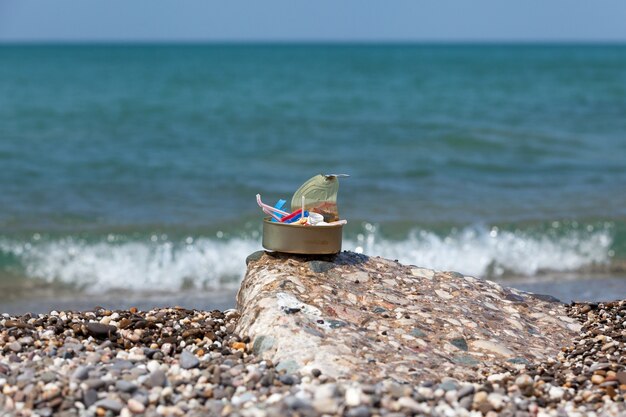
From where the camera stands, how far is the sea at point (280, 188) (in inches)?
442

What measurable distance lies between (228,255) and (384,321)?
20.5ft

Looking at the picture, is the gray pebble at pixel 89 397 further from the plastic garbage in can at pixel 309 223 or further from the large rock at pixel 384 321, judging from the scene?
the plastic garbage in can at pixel 309 223

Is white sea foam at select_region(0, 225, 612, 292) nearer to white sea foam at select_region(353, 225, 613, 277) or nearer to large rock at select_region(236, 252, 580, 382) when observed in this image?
white sea foam at select_region(353, 225, 613, 277)

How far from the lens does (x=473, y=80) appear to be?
44.9 meters

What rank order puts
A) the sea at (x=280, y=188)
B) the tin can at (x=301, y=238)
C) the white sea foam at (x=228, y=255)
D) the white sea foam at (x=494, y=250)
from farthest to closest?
the white sea foam at (x=494, y=250) < the sea at (x=280, y=188) < the white sea foam at (x=228, y=255) < the tin can at (x=301, y=238)

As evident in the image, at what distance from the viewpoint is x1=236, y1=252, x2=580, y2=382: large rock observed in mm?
4988

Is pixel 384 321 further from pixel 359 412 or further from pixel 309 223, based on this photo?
pixel 359 412

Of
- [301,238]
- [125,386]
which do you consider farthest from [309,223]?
[125,386]

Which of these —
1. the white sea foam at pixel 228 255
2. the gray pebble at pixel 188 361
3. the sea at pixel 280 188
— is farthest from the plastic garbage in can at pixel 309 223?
the white sea foam at pixel 228 255

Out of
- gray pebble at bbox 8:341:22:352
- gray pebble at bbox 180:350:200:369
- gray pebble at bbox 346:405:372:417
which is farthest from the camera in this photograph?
gray pebble at bbox 8:341:22:352

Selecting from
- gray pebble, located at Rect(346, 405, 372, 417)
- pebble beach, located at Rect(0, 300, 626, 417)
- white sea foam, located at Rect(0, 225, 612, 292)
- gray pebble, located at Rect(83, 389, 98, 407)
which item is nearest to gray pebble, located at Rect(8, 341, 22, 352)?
pebble beach, located at Rect(0, 300, 626, 417)

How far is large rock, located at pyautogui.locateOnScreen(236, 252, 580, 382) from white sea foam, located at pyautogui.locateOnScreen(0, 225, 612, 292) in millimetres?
4828

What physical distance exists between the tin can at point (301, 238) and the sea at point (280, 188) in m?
3.63

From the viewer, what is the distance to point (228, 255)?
1166 centimetres
